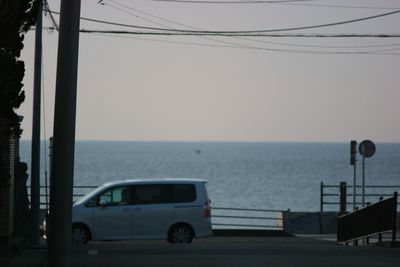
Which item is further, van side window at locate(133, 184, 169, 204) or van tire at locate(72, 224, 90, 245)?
van side window at locate(133, 184, 169, 204)

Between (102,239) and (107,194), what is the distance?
1230mm

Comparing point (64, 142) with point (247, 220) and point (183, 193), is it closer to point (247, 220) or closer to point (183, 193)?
point (183, 193)

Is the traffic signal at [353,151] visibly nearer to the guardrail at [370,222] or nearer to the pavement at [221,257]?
the guardrail at [370,222]

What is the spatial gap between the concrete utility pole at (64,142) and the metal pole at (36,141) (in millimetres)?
14427

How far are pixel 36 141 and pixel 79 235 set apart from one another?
2737 mm

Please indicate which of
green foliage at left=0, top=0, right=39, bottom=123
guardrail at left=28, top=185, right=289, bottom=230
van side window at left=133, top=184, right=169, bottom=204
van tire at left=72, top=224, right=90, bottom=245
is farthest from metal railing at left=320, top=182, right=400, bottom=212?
green foliage at left=0, top=0, right=39, bottom=123

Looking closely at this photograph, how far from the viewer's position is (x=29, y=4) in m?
12.9

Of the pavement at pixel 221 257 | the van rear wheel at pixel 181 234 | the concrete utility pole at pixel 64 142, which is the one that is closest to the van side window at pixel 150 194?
the van rear wheel at pixel 181 234

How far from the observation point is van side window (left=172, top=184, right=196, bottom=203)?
22938 mm

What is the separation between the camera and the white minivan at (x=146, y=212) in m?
22.8

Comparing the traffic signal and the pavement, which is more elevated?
the traffic signal

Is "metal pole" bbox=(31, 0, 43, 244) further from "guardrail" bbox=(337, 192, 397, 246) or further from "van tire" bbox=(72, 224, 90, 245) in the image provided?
"guardrail" bbox=(337, 192, 397, 246)

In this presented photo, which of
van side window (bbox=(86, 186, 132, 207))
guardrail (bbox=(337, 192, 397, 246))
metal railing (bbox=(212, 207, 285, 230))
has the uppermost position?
van side window (bbox=(86, 186, 132, 207))

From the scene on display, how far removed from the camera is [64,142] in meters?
8.34
